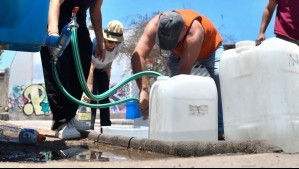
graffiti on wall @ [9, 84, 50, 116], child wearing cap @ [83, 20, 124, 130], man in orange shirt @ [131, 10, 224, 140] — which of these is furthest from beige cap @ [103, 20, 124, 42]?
graffiti on wall @ [9, 84, 50, 116]

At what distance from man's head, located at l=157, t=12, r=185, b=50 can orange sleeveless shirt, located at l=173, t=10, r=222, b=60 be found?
0.52ft

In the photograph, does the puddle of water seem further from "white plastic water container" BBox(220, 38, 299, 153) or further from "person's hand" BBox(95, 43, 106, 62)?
"person's hand" BBox(95, 43, 106, 62)

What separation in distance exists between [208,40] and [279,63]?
1408 mm

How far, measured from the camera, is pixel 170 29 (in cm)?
332

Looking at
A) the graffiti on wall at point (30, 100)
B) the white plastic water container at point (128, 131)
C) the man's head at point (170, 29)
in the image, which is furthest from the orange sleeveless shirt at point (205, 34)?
the graffiti on wall at point (30, 100)

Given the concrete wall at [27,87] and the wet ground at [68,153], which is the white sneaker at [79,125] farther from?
the concrete wall at [27,87]

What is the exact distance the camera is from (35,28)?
2.66m

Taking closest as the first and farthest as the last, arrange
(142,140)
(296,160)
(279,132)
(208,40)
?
(296,160) < (279,132) < (142,140) < (208,40)

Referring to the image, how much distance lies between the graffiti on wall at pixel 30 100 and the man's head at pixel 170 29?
17621mm

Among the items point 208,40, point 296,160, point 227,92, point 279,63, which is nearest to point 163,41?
point 208,40

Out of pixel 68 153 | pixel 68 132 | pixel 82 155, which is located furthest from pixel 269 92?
pixel 68 132

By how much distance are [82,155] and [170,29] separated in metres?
1.27

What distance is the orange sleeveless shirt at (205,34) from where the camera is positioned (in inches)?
143

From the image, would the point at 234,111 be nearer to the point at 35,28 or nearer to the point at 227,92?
the point at 227,92
